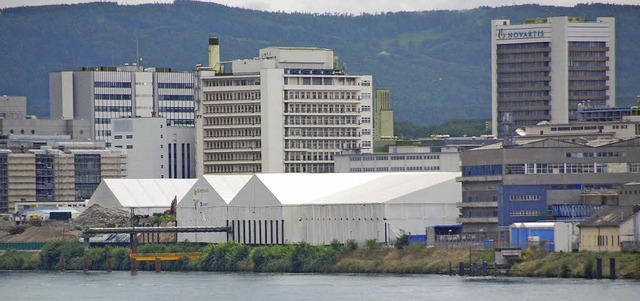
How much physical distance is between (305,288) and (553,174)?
27.7 meters

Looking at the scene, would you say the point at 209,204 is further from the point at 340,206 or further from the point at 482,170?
the point at 482,170

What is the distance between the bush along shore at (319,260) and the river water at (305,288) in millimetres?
2752

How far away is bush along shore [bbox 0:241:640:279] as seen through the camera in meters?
137

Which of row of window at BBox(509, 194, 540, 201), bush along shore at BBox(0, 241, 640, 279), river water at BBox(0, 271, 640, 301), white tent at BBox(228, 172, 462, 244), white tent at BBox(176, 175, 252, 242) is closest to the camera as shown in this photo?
river water at BBox(0, 271, 640, 301)

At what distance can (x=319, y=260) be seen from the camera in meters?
165

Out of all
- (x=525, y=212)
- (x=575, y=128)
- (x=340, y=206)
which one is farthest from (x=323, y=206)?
(x=575, y=128)

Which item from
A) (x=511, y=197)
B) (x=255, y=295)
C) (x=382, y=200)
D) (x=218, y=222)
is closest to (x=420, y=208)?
(x=382, y=200)

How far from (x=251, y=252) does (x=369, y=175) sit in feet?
60.5

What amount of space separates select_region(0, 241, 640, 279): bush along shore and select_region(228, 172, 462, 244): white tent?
10.2 ft

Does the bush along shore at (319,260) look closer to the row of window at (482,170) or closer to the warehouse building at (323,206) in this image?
the warehouse building at (323,206)

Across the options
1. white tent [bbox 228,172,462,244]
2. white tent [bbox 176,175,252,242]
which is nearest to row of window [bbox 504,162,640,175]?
white tent [bbox 228,172,462,244]

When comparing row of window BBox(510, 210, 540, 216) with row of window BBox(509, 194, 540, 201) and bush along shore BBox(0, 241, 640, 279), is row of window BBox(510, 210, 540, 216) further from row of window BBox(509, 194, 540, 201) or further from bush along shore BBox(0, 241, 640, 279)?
bush along shore BBox(0, 241, 640, 279)

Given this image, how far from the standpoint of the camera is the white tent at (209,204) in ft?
618

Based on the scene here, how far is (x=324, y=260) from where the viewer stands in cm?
16462
